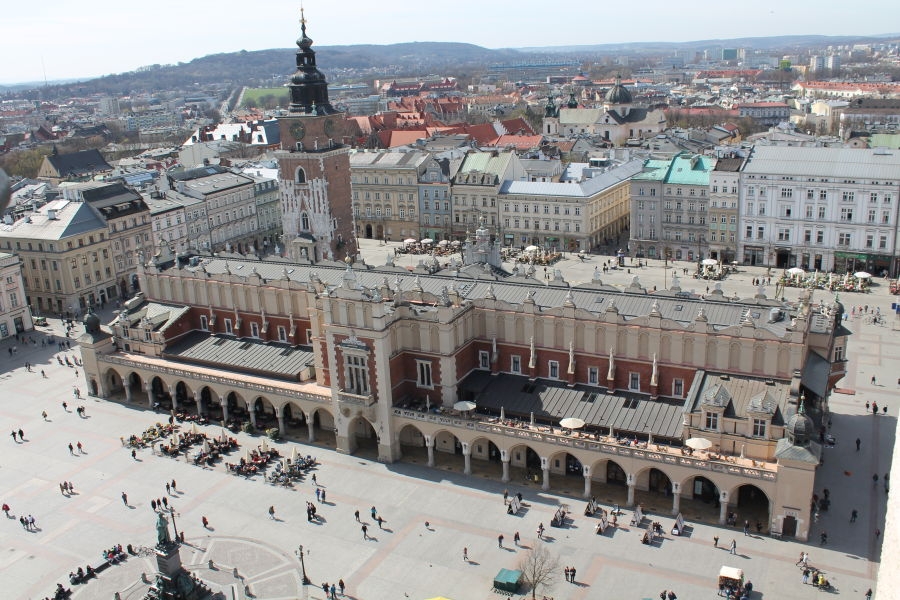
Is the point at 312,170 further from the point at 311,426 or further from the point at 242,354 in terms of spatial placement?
the point at 311,426

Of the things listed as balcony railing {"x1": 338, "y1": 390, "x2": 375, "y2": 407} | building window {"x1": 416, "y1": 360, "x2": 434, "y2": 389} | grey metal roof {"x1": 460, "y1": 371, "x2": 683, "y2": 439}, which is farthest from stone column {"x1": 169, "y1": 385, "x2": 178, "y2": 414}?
grey metal roof {"x1": 460, "y1": 371, "x2": 683, "y2": 439}

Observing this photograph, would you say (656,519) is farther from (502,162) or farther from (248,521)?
(502,162)

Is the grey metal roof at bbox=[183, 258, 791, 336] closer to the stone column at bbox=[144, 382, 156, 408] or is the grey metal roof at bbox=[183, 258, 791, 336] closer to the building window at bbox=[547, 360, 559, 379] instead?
the building window at bbox=[547, 360, 559, 379]

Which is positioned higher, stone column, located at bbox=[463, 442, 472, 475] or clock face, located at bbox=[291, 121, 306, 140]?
clock face, located at bbox=[291, 121, 306, 140]

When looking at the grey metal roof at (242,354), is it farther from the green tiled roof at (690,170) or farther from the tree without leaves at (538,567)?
the green tiled roof at (690,170)

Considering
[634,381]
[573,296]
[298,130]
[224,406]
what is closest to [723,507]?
[634,381]

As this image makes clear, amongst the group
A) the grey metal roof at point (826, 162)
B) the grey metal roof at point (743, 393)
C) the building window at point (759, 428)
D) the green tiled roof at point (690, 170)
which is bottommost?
the building window at point (759, 428)

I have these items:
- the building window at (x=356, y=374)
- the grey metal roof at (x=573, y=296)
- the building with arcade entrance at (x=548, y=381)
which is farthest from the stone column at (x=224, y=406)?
the building window at (x=356, y=374)

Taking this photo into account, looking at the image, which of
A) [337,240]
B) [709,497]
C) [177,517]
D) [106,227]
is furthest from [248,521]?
[106,227]
